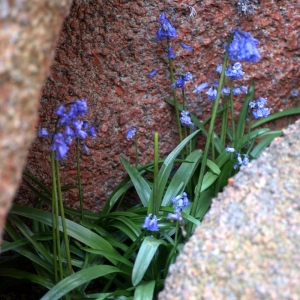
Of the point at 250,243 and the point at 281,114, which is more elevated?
the point at 281,114

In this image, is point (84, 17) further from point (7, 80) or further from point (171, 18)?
point (7, 80)

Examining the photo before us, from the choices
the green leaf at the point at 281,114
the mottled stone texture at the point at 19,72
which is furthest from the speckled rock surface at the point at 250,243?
the green leaf at the point at 281,114

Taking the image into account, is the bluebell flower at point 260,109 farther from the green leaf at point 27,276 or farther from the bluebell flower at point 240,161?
the green leaf at point 27,276

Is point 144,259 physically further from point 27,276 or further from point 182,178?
point 182,178

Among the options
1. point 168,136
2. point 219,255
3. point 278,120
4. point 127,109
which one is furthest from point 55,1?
point 278,120

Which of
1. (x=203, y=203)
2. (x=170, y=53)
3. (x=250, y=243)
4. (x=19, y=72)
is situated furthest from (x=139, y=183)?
(x=19, y=72)

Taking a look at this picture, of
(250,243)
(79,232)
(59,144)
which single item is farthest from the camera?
(79,232)

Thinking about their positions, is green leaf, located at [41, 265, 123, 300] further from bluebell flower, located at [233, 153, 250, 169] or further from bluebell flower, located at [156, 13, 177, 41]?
bluebell flower, located at [156, 13, 177, 41]

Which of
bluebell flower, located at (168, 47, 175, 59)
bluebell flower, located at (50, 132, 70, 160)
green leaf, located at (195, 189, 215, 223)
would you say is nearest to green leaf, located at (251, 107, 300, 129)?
green leaf, located at (195, 189, 215, 223)
